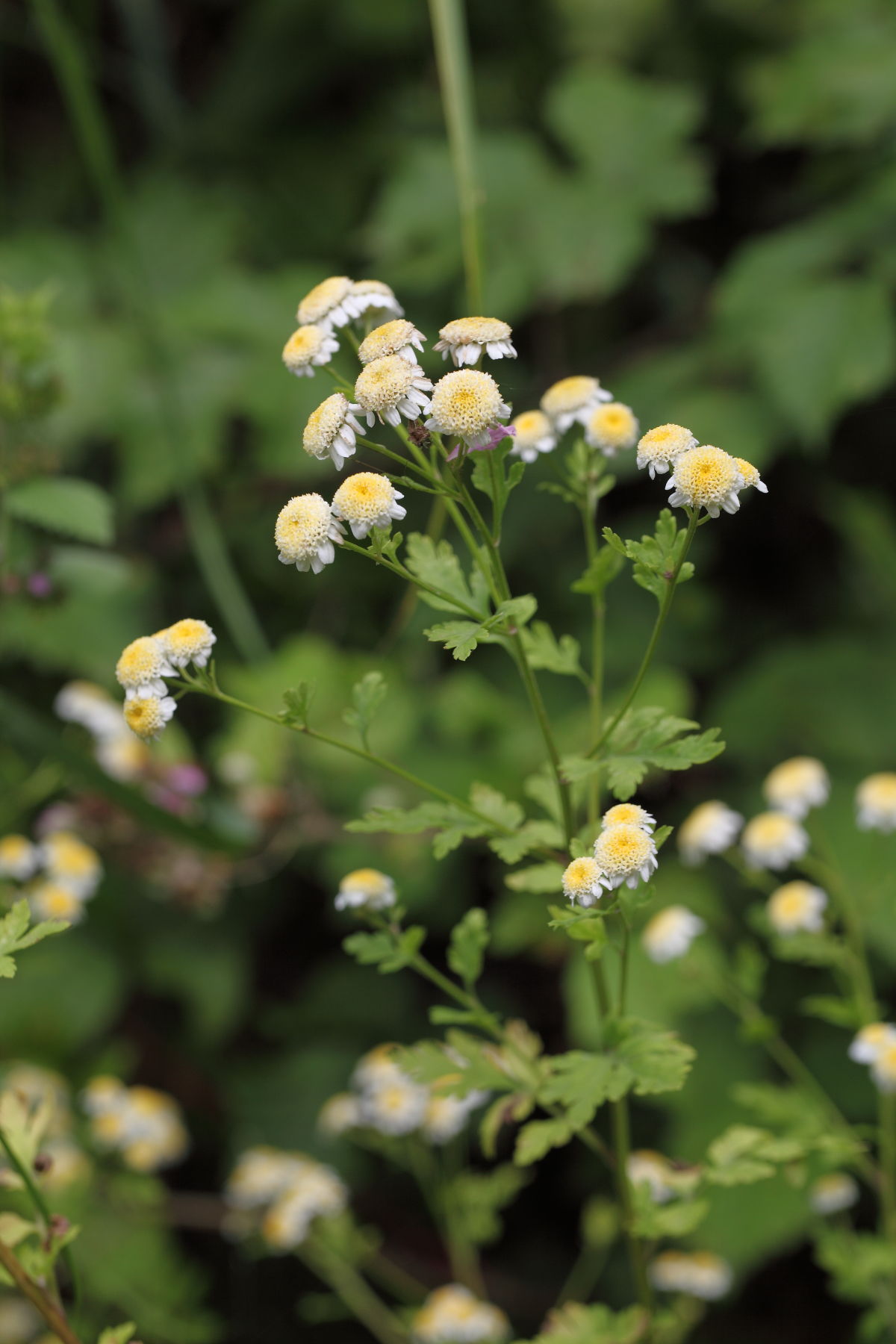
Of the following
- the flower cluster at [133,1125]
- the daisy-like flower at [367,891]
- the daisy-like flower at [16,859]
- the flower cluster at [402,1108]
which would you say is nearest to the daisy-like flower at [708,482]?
the daisy-like flower at [367,891]

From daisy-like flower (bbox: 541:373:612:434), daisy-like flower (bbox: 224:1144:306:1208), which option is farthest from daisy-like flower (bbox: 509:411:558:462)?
daisy-like flower (bbox: 224:1144:306:1208)

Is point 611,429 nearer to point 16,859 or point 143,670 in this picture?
point 143,670

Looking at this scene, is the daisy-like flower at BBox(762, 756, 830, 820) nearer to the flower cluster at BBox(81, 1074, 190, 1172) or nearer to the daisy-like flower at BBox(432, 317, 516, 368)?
the daisy-like flower at BBox(432, 317, 516, 368)

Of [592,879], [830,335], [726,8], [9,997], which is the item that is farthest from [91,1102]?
[726,8]

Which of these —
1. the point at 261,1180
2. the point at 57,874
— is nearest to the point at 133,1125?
the point at 261,1180

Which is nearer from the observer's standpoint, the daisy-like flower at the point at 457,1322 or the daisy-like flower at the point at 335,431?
the daisy-like flower at the point at 335,431

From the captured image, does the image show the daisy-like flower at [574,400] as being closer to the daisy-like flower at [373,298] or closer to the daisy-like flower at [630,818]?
the daisy-like flower at [373,298]
